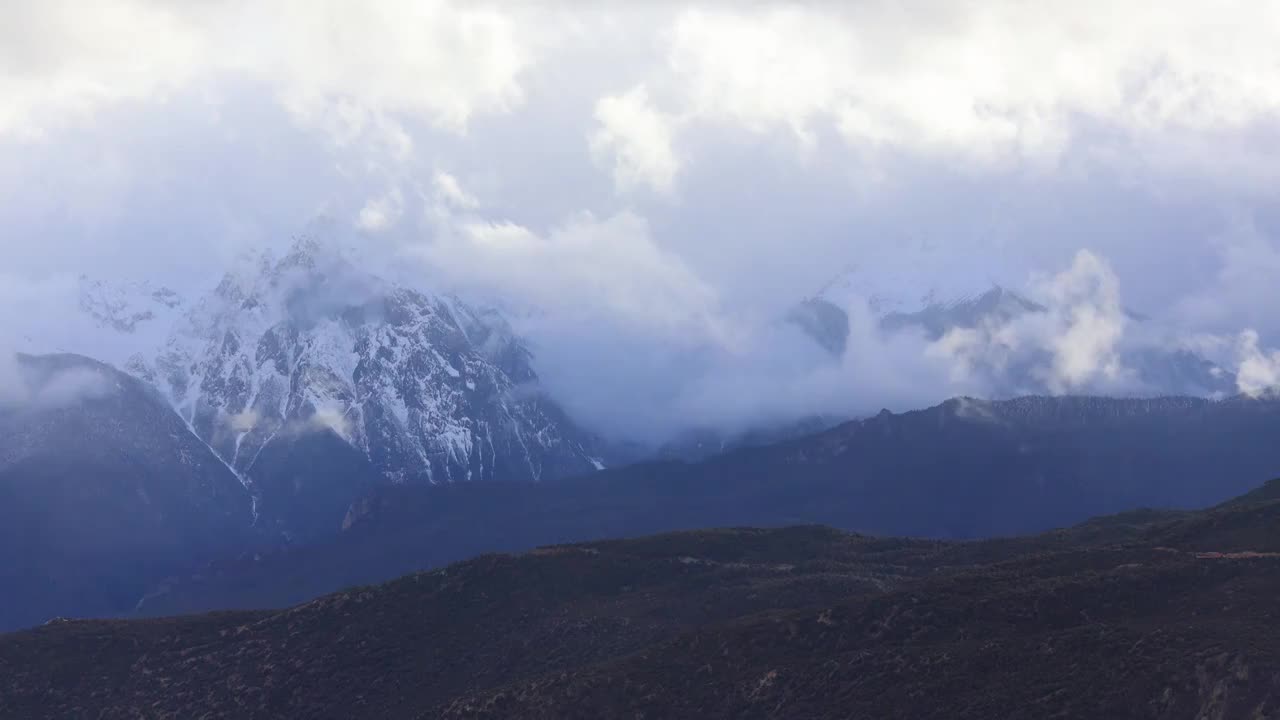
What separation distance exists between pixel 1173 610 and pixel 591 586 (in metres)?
76.6

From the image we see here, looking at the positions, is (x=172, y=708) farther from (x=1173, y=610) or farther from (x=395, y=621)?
(x=1173, y=610)

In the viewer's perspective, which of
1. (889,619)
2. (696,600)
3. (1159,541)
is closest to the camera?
(889,619)

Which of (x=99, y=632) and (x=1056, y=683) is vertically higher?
(x=99, y=632)

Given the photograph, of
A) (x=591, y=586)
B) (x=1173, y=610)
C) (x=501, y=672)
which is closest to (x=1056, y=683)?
(x=1173, y=610)

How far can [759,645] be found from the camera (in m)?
152

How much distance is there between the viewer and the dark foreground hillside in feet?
417

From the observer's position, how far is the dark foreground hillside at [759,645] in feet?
417

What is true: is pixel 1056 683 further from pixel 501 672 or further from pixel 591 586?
pixel 591 586

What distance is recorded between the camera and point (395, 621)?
190 meters

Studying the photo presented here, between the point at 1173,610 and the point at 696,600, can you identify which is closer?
the point at 1173,610

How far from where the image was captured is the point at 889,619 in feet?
492

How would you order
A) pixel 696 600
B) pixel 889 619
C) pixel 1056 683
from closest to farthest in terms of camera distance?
1. pixel 1056 683
2. pixel 889 619
3. pixel 696 600

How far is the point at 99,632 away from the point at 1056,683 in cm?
10686

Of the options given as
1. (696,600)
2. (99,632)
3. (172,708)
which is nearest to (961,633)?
(696,600)
